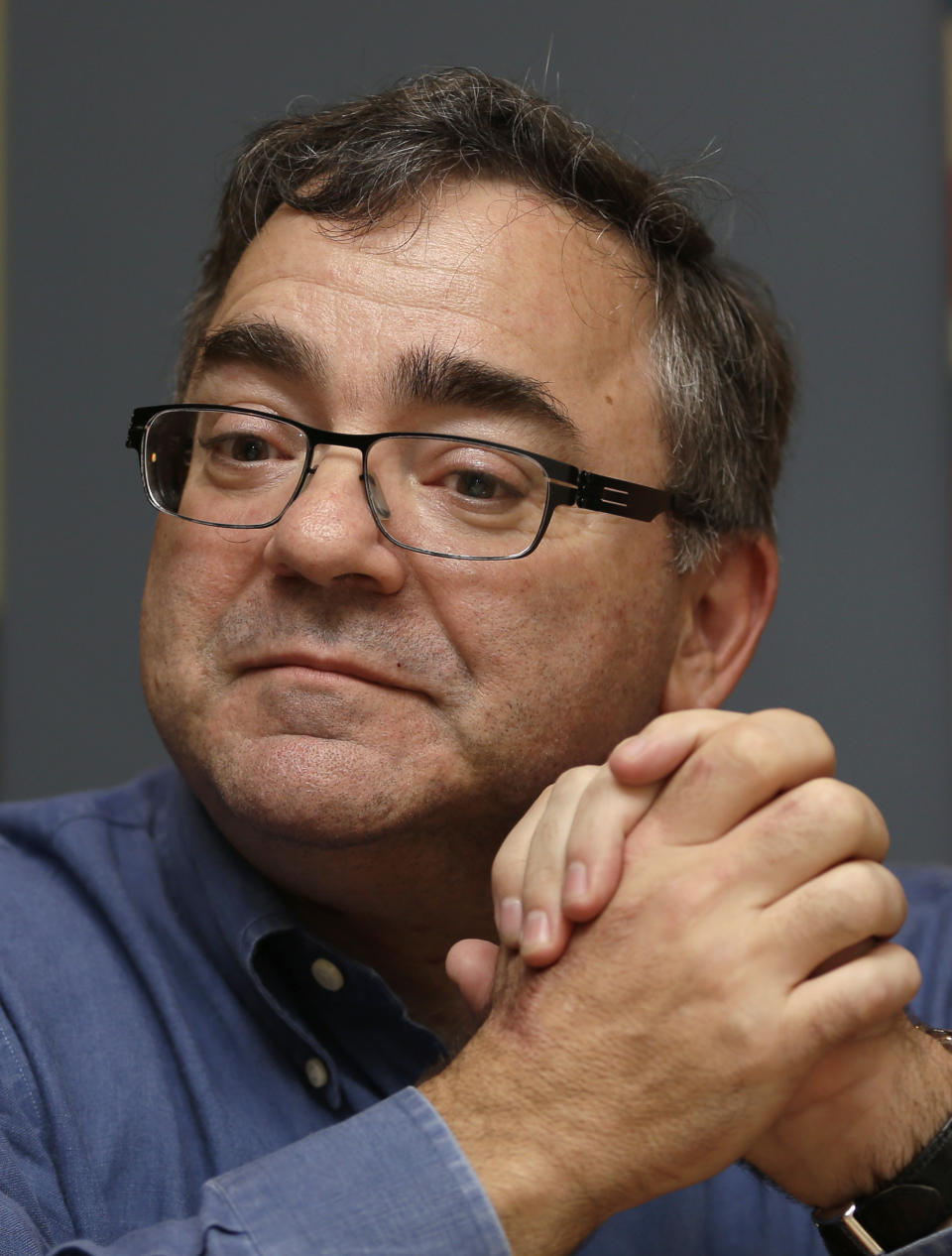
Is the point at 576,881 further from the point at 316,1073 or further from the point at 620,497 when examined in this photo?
the point at 620,497

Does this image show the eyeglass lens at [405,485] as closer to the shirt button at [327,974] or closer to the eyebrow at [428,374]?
the eyebrow at [428,374]

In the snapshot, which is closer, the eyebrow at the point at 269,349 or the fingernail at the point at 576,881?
the fingernail at the point at 576,881

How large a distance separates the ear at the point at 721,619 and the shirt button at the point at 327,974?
1.74ft

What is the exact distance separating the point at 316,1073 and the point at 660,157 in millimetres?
1691

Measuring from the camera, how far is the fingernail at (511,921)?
107cm

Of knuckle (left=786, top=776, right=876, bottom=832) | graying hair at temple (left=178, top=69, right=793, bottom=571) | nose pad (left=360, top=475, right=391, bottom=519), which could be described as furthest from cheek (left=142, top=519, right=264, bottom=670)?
knuckle (left=786, top=776, right=876, bottom=832)

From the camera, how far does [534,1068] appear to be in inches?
38.5

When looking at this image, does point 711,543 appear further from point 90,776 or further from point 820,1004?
point 90,776

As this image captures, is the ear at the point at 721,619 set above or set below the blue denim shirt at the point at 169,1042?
above

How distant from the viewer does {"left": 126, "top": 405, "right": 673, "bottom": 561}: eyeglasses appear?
133 centimetres

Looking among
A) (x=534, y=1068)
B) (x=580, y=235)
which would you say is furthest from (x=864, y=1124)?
(x=580, y=235)

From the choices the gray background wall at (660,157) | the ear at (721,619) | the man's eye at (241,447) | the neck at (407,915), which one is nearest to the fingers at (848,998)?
the neck at (407,915)

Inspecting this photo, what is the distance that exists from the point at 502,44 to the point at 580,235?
3.83 ft

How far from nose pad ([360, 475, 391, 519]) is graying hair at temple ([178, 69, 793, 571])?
1.05ft
